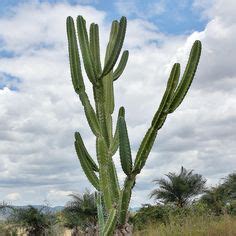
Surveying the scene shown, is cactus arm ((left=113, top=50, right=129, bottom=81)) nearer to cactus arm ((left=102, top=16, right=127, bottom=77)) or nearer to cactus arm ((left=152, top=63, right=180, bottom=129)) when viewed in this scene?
cactus arm ((left=102, top=16, right=127, bottom=77))

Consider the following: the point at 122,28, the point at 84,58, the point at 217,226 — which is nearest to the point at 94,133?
the point at 84,58

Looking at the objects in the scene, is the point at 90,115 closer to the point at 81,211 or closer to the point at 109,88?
the point at 109,88

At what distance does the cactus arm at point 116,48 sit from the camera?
636 centimetres

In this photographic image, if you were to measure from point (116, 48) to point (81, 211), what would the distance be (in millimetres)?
14870

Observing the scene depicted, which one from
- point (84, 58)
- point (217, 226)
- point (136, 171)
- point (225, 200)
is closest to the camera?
point (136, 171)

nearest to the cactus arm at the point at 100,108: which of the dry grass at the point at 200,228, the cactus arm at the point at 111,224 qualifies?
the cactus arm at the point at 111,224

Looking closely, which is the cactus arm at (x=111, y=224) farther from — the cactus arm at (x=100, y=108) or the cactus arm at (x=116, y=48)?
the cactus arm at (x=116, y=48)

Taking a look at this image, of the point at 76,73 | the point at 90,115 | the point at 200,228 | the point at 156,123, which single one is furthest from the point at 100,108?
the point at 200,228

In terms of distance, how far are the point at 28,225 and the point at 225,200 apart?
937 cm

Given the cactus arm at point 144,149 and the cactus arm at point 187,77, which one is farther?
the cactus arm at point 187,77

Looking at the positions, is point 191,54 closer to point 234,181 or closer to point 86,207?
point 86,207

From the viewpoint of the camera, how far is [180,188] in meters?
22.3

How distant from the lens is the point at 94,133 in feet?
20.6

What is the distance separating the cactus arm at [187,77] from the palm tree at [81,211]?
14.6 metres
